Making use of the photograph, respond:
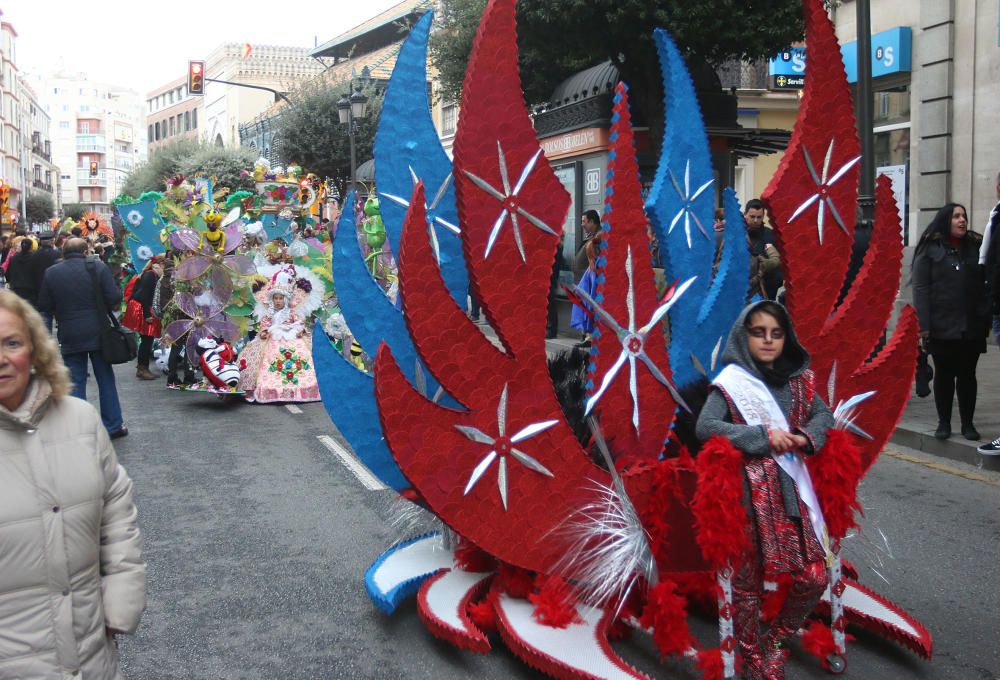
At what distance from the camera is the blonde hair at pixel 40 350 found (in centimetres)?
276

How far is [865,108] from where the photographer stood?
1021 cm

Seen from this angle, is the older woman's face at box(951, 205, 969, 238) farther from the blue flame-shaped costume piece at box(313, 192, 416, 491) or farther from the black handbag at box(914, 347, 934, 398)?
Result: the blue flame-shaped costume piece at box(313, 192, 416, 491)

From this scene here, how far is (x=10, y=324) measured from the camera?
108 inches

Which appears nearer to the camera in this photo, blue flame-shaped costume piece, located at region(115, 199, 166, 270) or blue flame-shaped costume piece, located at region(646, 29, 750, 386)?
blue flame-shaped costume piece, located at region(646, 29, 750, 386)

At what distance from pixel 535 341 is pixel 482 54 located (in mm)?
1163

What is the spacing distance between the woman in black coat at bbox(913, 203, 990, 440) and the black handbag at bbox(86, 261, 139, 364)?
646cm

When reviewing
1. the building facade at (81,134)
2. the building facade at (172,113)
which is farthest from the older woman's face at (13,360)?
the building facade at (81,134)

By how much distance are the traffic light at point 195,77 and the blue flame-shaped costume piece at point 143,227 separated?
61.6 feet

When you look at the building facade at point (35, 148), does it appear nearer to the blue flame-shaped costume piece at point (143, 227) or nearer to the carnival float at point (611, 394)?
the blue flame-shaped costume piece at point (143, 227)

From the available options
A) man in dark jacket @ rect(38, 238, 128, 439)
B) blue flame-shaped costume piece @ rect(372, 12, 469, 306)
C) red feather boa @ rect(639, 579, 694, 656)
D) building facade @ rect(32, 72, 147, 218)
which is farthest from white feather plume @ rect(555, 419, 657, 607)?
building facade @ rect(32, 72, 147, 218)

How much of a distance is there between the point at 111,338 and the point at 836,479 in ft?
22.8

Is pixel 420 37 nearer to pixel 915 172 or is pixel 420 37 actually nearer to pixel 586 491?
pixel 586 491

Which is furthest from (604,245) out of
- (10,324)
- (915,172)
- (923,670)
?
(915,172)

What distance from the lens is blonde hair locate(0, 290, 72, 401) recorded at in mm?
2760
